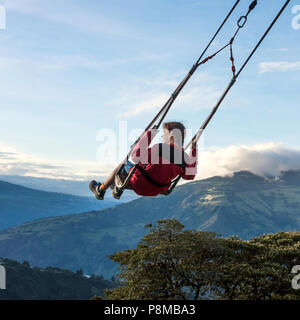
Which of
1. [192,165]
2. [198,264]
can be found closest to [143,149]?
[192,165]

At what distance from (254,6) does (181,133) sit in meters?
2.78

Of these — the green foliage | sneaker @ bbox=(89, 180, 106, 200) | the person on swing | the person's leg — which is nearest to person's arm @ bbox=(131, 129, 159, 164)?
the person on swing

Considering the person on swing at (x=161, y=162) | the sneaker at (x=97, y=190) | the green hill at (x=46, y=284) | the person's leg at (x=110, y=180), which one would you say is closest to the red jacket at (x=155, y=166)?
the person on swing at (x=161, y=162)

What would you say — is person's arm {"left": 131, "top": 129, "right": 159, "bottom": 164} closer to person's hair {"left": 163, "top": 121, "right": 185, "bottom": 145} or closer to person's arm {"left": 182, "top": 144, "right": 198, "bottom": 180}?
person's hair {"left": 163, "top": 121, "right": 185, "bottom": 145}

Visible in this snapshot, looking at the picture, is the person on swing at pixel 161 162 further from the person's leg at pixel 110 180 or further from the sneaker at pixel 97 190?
the sneaker at pixel 97 190

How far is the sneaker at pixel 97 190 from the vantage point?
9024mm

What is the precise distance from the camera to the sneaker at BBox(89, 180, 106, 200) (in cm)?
902

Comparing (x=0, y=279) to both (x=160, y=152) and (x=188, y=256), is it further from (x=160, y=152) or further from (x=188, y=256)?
(x=160, y=152)

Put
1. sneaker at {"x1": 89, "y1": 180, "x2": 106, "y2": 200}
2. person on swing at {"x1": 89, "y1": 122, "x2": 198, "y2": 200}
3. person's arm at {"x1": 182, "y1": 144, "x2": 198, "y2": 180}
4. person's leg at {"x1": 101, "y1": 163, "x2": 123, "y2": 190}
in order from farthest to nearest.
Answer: sneaker at {"x1": 89, "y1": 180, "x2": 106, "y2": 200}
person's leg at {"x1": 101, "y1": 163, "x2": 123, "y2": 190}
person's arm at {"x1": 182, "y1": 144, "x2": 198, "y2": 180}
person on swing at {"x1": 89, "y1": 122, "x2": 198, "y2": 200}

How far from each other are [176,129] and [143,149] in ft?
2.39

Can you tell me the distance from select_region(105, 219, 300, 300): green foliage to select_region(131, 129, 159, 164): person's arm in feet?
56.8

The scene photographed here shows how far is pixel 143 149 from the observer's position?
7242 millimetres
